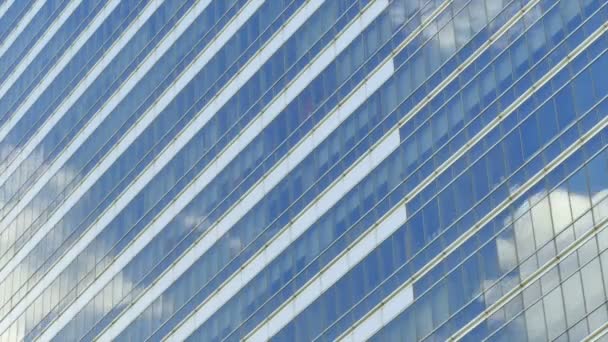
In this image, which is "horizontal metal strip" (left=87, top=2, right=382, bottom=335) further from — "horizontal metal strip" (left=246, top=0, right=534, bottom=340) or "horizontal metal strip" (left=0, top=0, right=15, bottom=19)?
"horizontal metal strip" (left=0, top=0, right=15, bottom=19)

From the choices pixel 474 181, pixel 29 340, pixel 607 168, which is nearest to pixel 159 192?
pixel 29 340

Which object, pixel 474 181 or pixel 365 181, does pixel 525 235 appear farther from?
pixel 365 181

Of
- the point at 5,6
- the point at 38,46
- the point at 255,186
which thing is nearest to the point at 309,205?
the point at 255,186

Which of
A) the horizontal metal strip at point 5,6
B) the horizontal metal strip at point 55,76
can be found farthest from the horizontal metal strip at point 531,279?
the horizontal metal strip at point 5,6

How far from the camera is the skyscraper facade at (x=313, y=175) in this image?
57031 millimetres

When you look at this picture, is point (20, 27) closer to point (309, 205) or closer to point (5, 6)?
point (5, 6)

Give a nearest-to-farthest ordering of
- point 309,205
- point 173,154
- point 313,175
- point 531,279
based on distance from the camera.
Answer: point 531,279, point 309,205, point 313,175, point 173,154

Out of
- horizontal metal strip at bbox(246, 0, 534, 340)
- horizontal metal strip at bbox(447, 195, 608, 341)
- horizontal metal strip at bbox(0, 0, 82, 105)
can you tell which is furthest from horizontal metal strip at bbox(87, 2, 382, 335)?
horizontal metal strip at bbox(0, 0, 82, 105)

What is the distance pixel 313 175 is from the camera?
6769cm

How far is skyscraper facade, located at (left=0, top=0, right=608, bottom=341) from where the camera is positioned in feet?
187

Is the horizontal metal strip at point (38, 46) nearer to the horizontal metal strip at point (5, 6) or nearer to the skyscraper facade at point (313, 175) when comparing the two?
the skyscraper facade at point (313, 175)

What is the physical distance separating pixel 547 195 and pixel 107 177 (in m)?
31.9

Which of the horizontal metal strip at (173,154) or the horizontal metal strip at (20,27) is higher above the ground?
the horizontal metal strip at (20,27)

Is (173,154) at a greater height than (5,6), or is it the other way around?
(5,6)
